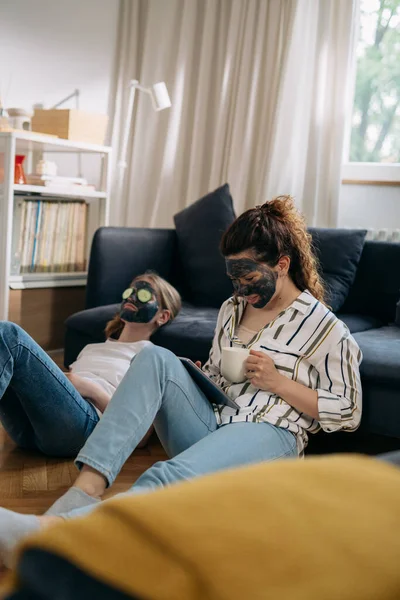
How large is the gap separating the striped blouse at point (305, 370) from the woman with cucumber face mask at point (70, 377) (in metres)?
0.38

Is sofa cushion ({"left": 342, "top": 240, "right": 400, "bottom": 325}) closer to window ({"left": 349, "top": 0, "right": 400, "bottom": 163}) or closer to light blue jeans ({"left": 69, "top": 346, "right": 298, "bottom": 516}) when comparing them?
window ({"left": 349, "top": 0, "right": 400, "bottom": 163})

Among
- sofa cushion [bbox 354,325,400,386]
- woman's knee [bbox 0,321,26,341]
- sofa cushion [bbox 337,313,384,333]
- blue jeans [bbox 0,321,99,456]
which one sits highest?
woman's knee [bbox 0,321,26,341]

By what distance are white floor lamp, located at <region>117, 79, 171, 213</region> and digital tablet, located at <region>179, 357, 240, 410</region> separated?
2.49 m

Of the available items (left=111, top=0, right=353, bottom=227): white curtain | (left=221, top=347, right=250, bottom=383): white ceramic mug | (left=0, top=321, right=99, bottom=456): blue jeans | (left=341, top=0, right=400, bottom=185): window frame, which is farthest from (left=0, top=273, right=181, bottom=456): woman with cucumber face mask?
(left=341, top=0, right=400, bottom=185): window frame

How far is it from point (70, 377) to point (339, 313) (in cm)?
144

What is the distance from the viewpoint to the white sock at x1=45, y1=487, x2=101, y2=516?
1603 mm

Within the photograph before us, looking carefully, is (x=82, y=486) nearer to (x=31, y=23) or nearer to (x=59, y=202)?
(x=59, y=202)

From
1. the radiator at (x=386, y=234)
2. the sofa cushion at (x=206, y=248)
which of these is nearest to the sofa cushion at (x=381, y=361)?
the sofa cushion at (x=206, y=248)

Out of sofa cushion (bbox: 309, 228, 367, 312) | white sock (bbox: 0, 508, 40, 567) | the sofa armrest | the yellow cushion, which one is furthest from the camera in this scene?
the sofa armrest

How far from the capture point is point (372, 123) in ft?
14.1

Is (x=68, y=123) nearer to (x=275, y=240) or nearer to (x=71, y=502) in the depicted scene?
(x=275, y=240)

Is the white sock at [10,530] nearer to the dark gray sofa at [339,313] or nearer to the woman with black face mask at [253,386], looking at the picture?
the woman with black face mask at [253,386]

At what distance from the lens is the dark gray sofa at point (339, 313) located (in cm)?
236

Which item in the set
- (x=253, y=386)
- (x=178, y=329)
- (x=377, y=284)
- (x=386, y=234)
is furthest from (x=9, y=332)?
(x=386, y=234)
